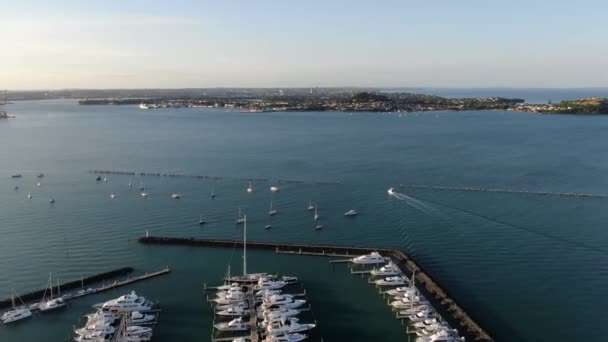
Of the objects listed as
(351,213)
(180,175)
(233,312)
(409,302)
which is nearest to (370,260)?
(409,302)

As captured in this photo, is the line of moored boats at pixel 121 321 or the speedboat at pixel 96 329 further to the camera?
the speedboat at pixel 96 329

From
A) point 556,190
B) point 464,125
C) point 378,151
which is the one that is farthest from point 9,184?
point 464,125

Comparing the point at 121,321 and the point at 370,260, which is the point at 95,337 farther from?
the point at 370,260

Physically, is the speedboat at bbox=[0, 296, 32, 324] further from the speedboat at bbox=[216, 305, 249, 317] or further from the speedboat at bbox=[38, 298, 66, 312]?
the speedboat at bbox=[216, 305, 249, 317]

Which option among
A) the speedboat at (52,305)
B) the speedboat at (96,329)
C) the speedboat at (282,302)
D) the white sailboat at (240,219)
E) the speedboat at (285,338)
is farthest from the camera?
the white sailboat at (240,219)

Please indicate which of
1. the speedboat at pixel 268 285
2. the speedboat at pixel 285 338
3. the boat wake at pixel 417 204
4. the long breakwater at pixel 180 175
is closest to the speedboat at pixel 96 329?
the speedboat at pixel 285 338

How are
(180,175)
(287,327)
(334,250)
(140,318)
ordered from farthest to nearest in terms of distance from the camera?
(180,175)
(334,250)
(140,318)
(287,327)

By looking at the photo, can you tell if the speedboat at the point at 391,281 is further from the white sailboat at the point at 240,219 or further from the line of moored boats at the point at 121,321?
the white sailboat at the point at 240,219
